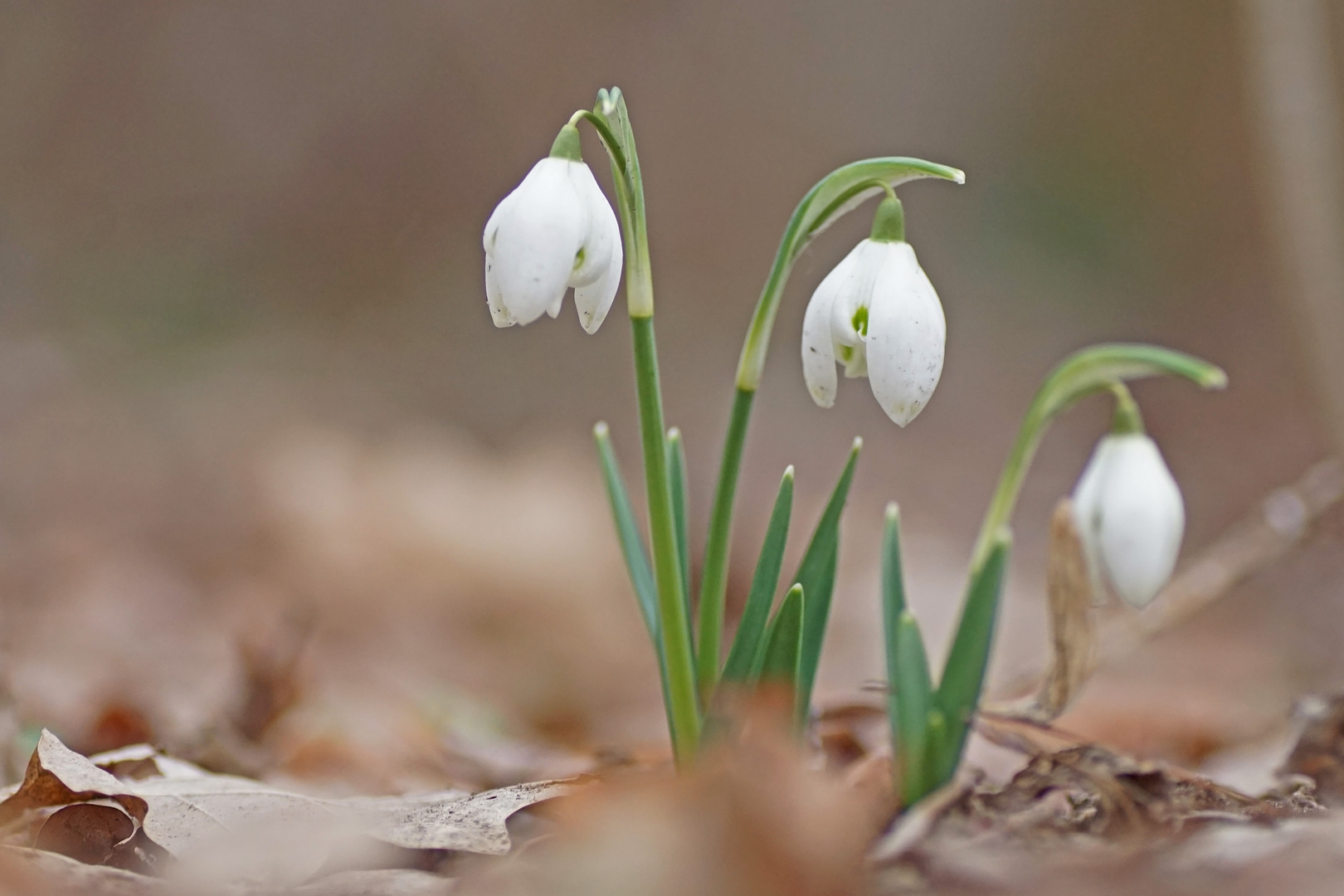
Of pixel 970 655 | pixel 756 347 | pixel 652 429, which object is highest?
pixel 756 347

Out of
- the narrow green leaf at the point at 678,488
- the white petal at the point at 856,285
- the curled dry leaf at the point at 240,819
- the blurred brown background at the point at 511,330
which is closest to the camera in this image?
the curled dry leaf at the point at 240,819

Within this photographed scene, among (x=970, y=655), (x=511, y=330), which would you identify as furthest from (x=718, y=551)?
(x=511, y=330)

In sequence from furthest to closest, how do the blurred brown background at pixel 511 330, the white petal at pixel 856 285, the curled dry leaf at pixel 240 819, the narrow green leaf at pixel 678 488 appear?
the blurred brown background at pixel 511 330
the narrow green leaf at pixel 678 488
the white petal at pixel 856 285
the curled dry leaf at pixel 240 819

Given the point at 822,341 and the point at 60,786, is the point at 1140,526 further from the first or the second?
the point at 60,786

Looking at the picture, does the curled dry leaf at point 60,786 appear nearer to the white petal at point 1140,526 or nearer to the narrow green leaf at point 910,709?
the narrow green leaf at point 910,709

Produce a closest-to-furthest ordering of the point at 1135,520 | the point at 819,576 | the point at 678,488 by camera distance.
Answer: the point at 1135,520 < the point at 819,576 < the point at 678,488

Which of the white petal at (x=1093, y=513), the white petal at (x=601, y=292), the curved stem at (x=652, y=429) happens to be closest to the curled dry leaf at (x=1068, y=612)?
the white petal at (x=1093, y=513)

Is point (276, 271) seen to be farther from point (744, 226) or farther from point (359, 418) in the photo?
point (744, 226)

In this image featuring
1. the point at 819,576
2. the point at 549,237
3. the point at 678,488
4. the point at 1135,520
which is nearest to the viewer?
the point at 549,237
